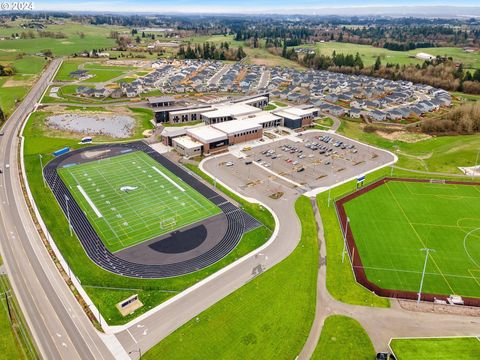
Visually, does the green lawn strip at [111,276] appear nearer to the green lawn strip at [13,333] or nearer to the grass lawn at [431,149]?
the green lawn strip at [13,333]

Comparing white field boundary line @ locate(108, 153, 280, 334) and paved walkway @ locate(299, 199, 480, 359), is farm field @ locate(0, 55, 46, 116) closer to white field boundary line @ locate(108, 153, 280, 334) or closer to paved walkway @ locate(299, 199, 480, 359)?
white field boundary line @ locate(108, 153, 280, 334)

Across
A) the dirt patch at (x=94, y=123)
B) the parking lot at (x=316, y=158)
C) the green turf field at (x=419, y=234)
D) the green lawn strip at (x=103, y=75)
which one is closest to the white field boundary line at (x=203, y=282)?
the green turf field at (x=419, y=234)

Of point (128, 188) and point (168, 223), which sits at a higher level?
point (128, 188)

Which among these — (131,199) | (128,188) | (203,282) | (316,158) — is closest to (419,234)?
(316,158)

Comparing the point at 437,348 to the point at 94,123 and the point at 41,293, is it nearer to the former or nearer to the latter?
the point at 41,293

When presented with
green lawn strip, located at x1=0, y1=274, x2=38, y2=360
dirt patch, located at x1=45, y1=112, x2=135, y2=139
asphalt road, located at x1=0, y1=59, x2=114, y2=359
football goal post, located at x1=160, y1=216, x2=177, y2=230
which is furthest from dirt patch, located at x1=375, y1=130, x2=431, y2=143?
green lawn strip, located at x1=0, y1=274, x2=38, y2=360

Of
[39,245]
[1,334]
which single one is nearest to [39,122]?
[39,245]
